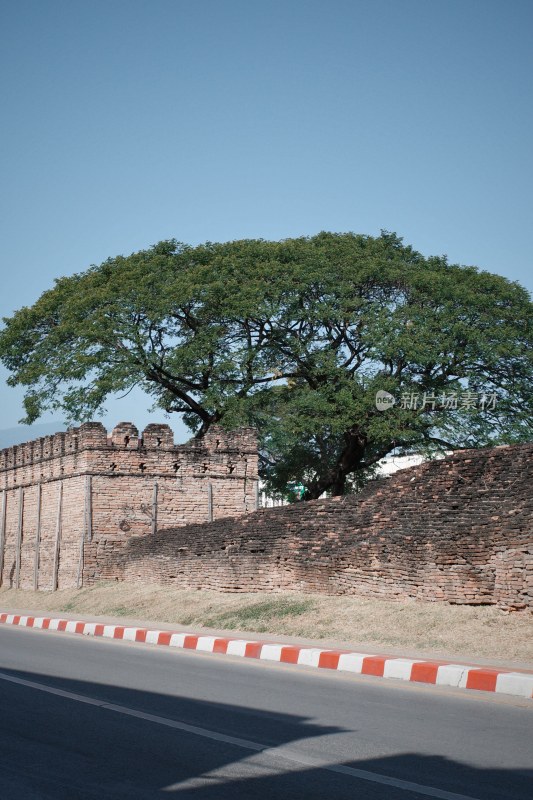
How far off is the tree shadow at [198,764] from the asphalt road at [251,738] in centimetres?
1

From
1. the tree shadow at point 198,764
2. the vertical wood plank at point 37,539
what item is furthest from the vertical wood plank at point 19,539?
the tree shadow at point 198,764

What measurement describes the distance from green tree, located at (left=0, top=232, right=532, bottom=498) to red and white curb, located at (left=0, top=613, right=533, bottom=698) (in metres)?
15.7

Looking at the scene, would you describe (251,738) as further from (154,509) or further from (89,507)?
(154,509)

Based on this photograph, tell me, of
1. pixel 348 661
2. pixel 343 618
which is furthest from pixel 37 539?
pixel 348 661

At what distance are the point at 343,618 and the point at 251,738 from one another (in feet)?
26.0

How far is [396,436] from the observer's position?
102 feet

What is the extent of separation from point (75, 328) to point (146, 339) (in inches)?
88.6

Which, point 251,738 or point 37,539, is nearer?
point 251,738

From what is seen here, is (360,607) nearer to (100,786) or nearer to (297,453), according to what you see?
(100,786)

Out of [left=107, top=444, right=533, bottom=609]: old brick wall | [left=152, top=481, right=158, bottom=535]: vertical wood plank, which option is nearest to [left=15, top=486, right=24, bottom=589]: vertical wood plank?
[left=152, top=481, right=158, bottom=535]: vertical wood plank

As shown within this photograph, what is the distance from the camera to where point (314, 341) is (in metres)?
33.5

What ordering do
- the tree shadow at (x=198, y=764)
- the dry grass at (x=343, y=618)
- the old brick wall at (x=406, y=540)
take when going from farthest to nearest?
the old brick wall at (x=406, y=540)
the dry grass at (x=343, y=618)
the tree shadow at (x=198, y=764)

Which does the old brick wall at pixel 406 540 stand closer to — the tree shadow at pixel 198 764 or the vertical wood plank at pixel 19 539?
the tree shadow at pixel 198 764

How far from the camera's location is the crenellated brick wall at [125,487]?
25.8 metres
